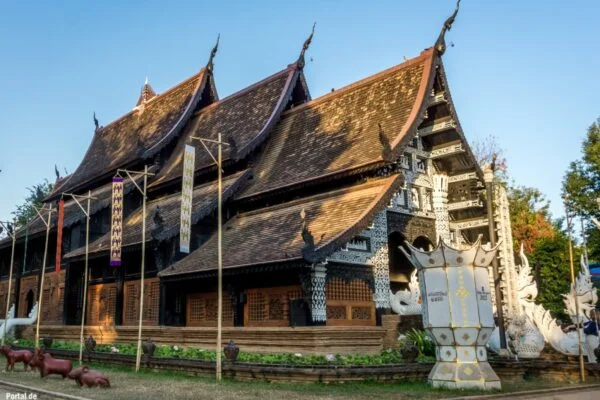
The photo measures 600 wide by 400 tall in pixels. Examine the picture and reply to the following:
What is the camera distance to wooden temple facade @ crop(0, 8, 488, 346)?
15.7 meters

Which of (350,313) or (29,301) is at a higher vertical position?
(29,301)

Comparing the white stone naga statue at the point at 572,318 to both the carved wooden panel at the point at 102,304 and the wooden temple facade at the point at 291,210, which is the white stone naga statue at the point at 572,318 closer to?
the wooden temple facade at the point at 291,210

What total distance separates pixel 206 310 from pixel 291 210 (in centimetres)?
416

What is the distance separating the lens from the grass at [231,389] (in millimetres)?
9820

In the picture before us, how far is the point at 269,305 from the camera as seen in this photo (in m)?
16.0

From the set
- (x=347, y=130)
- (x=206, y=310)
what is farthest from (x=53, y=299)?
(x=347, y=130)

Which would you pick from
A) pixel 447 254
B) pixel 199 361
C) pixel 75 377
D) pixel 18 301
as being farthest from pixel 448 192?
pixel 18 301

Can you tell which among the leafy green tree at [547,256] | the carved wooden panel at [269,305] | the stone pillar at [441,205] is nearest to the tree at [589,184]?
the leafy green tree at [547,256]

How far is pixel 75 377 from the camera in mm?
11422

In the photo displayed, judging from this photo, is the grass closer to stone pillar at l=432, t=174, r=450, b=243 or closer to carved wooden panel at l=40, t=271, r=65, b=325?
stone pillar at l=432, t=174, r=450, b=243

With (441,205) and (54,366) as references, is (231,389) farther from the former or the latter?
(441,205)

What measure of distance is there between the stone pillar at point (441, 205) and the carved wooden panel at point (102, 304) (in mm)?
12173

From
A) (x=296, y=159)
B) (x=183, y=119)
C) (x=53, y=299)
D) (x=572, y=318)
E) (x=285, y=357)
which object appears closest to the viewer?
(x=285, y=357)

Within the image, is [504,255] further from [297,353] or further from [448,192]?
[297,353]
